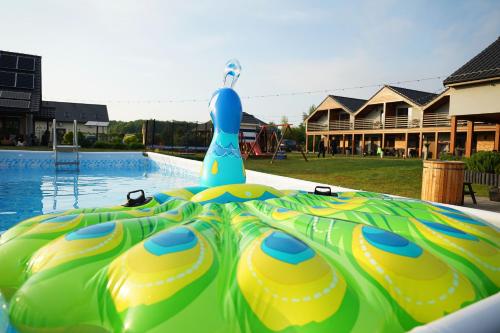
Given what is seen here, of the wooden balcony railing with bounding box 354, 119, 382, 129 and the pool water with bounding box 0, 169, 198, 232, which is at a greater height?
the wooden balcony railing with bounding box 354, 119, 382, 129

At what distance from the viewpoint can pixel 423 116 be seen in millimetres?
24375

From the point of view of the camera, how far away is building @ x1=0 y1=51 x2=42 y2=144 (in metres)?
20.2

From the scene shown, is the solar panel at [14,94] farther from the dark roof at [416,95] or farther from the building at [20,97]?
the dark roof at [416,95]

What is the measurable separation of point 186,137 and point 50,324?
22663mm

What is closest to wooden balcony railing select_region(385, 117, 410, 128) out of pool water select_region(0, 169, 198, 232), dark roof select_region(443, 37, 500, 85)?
dark roof select_region(443, 37, 500, 85)

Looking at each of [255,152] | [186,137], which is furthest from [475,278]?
[186,137]

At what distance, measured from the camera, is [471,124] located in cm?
1309

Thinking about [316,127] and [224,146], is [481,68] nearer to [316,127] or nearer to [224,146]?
[224,146]

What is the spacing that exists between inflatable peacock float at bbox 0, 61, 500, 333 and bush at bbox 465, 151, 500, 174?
23.8ft

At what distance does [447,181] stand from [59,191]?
762cm

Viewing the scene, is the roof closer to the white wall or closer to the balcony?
the balcony

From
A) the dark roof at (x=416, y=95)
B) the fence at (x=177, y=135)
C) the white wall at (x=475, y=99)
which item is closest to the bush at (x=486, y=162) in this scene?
the white wall at (x=475, y=99)

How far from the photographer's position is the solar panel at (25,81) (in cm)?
2195

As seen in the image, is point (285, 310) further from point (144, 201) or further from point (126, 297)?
point (144, 201)
